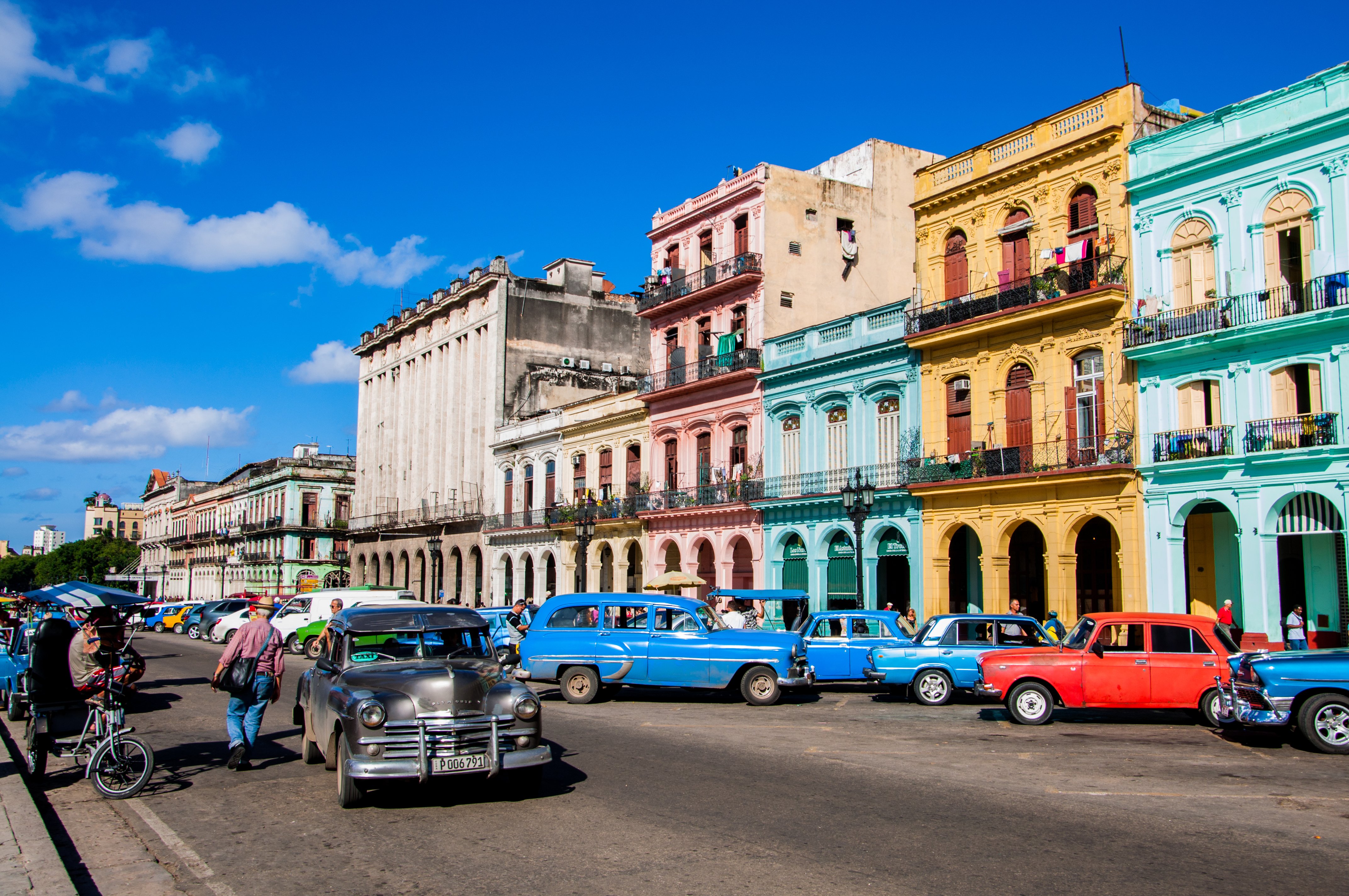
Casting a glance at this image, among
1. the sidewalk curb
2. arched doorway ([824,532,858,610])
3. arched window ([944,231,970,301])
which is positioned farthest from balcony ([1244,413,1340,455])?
the sidewalk curb

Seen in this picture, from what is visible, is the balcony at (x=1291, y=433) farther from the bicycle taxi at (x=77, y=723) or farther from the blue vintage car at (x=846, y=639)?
the bicycle taxi at (x=77, y=723)

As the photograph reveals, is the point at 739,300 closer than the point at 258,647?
No

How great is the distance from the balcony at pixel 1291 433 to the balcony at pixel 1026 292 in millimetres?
4596

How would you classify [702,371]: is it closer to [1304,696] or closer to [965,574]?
[965,574]

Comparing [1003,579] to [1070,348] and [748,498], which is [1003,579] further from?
[748,498]

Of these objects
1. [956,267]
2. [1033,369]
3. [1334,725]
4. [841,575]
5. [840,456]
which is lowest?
[1334,725]

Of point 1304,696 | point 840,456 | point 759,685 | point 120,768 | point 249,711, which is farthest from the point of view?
point 840,456

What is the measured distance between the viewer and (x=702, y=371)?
38.0 m

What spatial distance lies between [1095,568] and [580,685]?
49.4ft

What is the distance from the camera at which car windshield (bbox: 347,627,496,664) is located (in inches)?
409

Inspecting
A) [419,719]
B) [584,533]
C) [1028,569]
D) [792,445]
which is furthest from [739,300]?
[419,719]

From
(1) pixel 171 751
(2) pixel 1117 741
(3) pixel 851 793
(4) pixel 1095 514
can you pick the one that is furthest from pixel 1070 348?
(1) pixel 171 751

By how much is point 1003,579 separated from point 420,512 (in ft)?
123

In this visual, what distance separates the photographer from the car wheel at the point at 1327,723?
12531 mm
